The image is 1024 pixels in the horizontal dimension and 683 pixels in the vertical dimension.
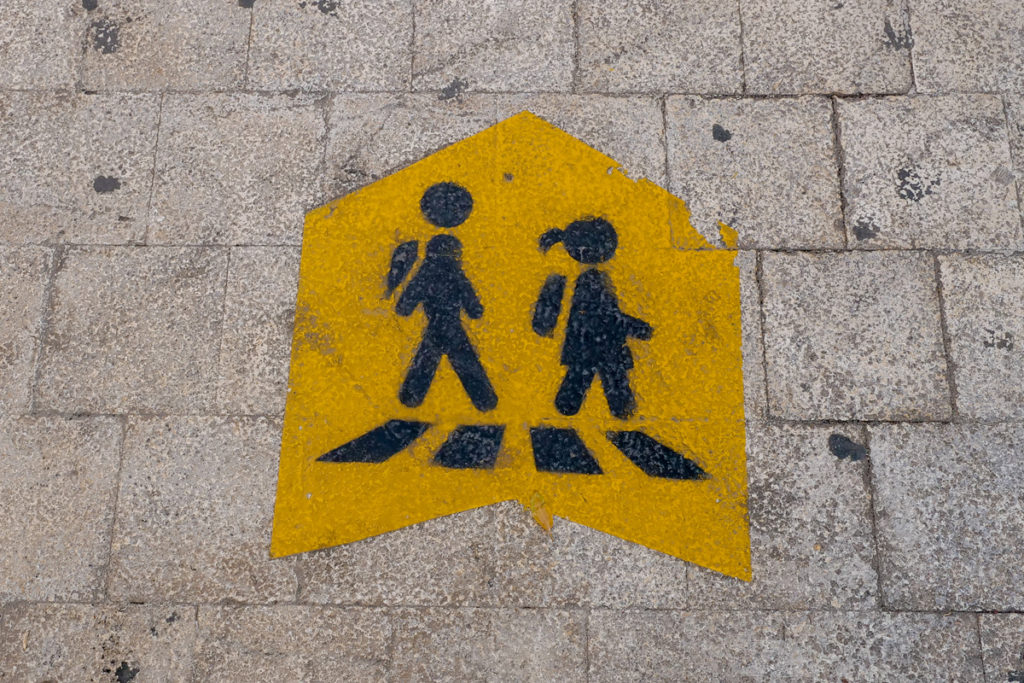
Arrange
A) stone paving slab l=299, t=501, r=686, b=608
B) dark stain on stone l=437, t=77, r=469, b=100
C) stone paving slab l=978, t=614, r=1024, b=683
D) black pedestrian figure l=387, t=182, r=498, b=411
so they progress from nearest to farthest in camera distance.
Answer: stone paving slab l=978, t=614, r=1024, b=683 < stone paving slab l=299, t=501, r=686, b=608 < black pedestrian figure l=387, t=182, r=498, b=411 < dark stain on stone l=437, t=77, r=469, b=100

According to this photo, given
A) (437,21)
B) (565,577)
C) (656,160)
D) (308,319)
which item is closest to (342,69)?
(437,21)

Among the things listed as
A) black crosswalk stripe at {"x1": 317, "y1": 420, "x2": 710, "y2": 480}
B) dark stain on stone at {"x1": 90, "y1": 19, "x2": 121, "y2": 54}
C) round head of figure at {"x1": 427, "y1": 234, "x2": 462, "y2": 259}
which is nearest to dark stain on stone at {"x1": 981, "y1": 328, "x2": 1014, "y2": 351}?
black crosswalk stripe at {"x1": 317, "y1": 420, "x2": 710, "y2": 480}

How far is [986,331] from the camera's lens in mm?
3682

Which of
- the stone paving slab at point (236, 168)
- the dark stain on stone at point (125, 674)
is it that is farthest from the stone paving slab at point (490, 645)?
the stone paving slab at point (236, 168)

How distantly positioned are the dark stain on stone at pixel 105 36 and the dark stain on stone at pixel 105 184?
0.83 metres

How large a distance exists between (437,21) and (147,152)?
184 cm

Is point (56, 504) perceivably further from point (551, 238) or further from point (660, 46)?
point (660, 46)

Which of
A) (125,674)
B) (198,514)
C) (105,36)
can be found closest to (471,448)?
(198,514)

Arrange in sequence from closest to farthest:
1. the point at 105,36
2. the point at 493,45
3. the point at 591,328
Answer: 1. the point at 591,328
2. the point at 493,45
3. the point at 105,36

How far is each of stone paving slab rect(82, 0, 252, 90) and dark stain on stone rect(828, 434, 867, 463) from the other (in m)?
3.84

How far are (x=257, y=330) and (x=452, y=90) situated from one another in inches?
69.2

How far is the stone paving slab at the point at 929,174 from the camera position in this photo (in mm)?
3812

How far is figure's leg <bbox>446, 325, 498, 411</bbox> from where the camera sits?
361 cm

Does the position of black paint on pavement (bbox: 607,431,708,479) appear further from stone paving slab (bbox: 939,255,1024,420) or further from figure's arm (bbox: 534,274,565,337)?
stone paving slab (bbox: 939,255,1024,420)
